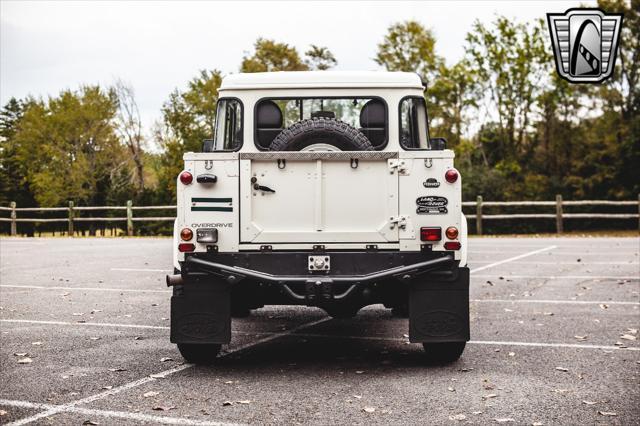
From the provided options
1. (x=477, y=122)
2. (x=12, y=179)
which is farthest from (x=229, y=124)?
(x=12, y=179)

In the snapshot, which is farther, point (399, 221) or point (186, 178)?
point (399, 221)

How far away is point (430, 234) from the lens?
6512 mm

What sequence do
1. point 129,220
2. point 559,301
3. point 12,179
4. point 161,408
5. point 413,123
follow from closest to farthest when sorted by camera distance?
point 161,408, point 413,123, point 559,301, point 129,220, point 12,179

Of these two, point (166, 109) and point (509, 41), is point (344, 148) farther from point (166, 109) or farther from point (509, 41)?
point (166, 109)

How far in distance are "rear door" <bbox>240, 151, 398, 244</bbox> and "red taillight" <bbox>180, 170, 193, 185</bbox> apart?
1.41 feet

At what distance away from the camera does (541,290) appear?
39.6 ft

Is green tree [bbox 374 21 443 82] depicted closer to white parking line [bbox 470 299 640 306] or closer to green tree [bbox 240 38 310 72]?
green tree [bbox 240 38 310 72]

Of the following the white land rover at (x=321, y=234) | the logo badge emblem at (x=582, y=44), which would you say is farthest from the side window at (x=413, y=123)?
the logo badge emblem at (x=582, y=44)

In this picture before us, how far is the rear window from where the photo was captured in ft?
24.2

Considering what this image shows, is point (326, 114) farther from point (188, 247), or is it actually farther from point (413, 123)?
point (188, 247)

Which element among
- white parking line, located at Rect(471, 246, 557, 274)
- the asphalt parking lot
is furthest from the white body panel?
white parking line, located at Rect(471, 246, 557, 274)

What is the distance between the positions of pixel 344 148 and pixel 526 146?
35791 millimetres

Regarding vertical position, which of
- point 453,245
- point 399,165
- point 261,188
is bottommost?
point 453,245

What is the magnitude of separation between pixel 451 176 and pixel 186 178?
2.21 meters
